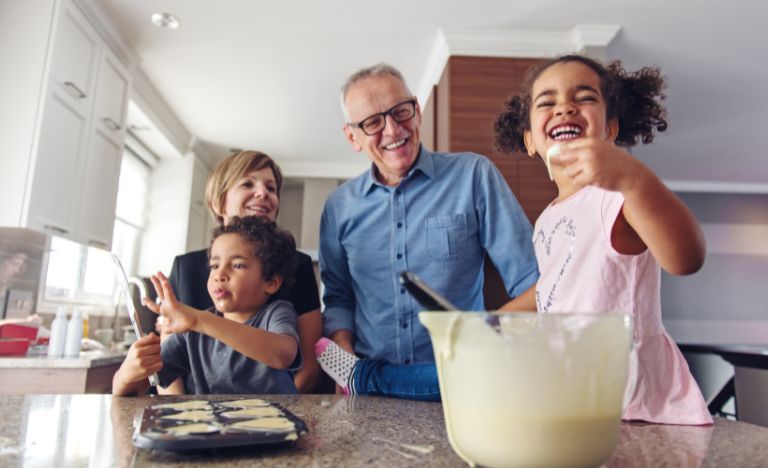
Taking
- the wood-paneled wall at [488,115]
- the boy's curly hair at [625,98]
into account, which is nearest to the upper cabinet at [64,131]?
the wood-paneled wall at [488,115]

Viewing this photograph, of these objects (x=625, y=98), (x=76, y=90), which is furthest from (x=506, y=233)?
(x=76, y=90)

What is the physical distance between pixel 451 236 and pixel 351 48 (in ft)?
7.59

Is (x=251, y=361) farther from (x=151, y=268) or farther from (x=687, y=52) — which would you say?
(x=151, y=268)

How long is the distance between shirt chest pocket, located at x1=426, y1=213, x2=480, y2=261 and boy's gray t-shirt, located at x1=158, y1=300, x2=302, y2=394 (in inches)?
16.2

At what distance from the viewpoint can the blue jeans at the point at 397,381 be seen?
2.64 ft

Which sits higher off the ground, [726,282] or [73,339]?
[726,282]

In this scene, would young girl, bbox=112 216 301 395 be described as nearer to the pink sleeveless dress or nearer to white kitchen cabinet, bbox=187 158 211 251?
the pink sleeveless dress

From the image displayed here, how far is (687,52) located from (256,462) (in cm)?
373

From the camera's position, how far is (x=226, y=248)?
1082 mm

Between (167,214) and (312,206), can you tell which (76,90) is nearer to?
(167,214)

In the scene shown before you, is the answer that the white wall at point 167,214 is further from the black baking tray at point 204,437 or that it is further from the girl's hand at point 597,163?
the girl's hand at point 597,163

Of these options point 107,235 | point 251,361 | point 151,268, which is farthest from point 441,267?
point 151,268

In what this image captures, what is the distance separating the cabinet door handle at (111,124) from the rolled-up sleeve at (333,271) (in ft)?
7.46

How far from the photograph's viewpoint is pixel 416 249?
1252 millimetres
